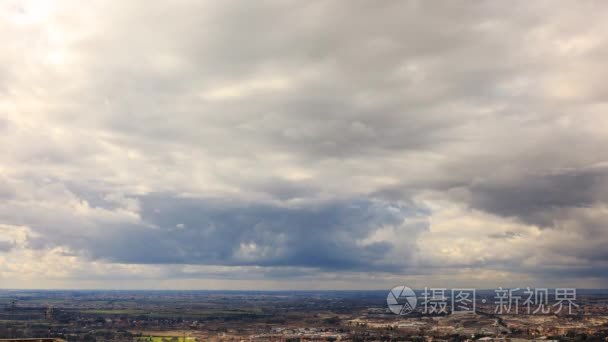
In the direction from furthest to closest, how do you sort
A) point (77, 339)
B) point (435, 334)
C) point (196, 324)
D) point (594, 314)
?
point (594, 314)
point (196, 324)
point (435, 334)
point (77, 339)

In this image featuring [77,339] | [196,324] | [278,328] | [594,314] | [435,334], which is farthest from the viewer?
[594,314]

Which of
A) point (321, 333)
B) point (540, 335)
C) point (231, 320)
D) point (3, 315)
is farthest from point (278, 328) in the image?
point (3, 315)

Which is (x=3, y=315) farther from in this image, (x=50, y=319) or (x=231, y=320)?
(x=231, y=320)

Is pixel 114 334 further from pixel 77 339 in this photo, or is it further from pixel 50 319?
pixel 50 319

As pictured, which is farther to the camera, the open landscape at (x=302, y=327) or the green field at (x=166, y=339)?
the open landscape at (x=302, y=327)

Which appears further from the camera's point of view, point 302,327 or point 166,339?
point 302,327

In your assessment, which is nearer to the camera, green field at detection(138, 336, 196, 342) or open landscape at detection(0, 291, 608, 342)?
green field at detection(138, 336, 196, 342)

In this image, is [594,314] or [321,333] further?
[594,314]

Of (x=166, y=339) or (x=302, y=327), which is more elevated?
(x=166, y=339)

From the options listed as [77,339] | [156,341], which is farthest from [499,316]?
[77,339]
